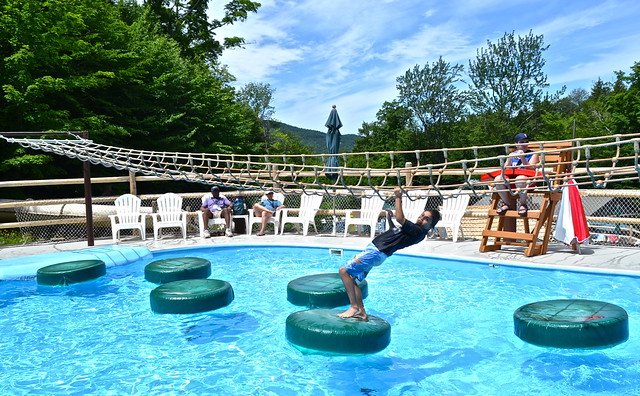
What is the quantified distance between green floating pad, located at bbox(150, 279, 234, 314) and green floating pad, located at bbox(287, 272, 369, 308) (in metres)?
0.75

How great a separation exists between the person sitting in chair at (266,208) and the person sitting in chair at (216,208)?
59cm

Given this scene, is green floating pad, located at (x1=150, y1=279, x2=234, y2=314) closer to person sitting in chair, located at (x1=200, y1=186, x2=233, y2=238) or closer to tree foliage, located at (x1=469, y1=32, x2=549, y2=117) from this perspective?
person sitting in chair, located at (x1=200, y1=186, x2=233, y2=238)

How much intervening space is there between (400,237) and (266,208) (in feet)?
20.4

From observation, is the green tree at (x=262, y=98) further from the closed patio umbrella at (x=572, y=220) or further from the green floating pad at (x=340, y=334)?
the green floating pad at (x=340, y=334)

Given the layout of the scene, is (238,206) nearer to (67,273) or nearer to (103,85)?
(67,273)

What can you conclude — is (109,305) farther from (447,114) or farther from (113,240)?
(447,114)

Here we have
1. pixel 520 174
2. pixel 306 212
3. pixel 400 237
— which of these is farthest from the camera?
pixel 306 212

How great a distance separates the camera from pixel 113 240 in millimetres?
9008

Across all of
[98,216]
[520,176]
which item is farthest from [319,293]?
[98,216]

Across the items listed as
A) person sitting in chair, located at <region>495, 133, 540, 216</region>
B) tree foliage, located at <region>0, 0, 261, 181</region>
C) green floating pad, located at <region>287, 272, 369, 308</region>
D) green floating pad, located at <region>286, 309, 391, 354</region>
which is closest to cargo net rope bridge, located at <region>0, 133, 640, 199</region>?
person sitting in chair, located at <region>495, 133, 540, 216</region>

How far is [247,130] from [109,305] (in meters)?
15.4

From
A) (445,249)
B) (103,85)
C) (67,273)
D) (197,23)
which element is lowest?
(445,249)

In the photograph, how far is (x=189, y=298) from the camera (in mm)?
5039

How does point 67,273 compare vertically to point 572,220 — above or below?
below
